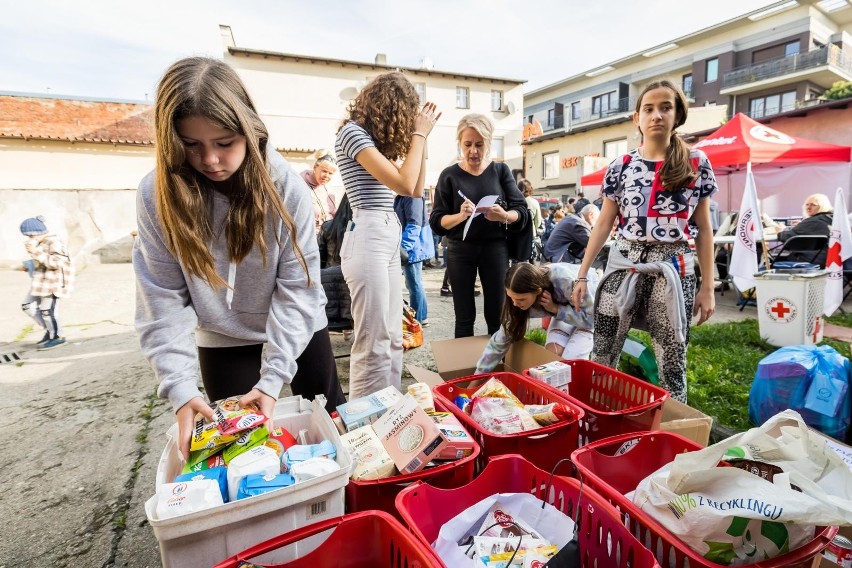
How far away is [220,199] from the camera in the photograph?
1.34m

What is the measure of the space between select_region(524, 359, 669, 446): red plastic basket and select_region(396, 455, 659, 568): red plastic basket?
43cm

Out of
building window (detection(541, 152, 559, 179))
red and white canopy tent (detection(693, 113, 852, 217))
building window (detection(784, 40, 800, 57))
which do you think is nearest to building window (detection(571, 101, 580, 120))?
building window (detection(541, 152, 559, 179))

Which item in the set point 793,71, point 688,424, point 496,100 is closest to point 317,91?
point 496,100

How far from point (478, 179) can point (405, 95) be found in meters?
1.03

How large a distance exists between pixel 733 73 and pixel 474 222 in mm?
29196

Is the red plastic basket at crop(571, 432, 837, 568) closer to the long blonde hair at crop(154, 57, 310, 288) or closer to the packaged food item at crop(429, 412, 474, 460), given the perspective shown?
the packaged food item at crop(429, 412, 474, 460)

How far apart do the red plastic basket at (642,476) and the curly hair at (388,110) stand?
1.50 meters

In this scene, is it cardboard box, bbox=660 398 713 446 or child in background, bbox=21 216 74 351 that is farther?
child in background, bbox=21 216 74 351

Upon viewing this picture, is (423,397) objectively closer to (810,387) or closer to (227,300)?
(227,300)

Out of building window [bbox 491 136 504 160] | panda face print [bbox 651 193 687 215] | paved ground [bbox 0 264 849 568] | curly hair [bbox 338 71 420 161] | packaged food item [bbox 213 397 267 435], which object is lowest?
paved ground [bbox 0 264 849 568]

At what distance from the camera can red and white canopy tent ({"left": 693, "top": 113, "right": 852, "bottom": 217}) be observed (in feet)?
21.6

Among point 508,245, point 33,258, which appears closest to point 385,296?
point 508,245

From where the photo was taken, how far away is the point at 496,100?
Answer: 957 inches

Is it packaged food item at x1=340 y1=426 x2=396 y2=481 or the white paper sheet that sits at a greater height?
the white paper sheet
